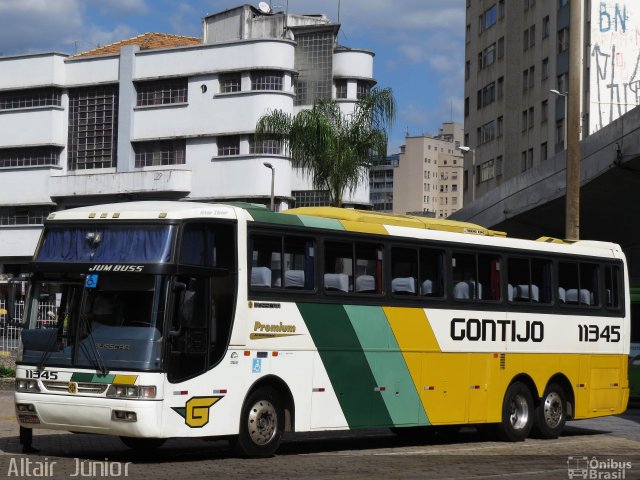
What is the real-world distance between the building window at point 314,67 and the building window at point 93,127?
9.72m

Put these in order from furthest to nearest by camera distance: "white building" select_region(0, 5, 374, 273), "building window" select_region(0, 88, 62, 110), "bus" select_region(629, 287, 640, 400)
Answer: "building window" select_region(0, 88, 62, 110)
"white building" select_region(0, 5, 374, 273)
"bus" select_region(629, 287, 640, 400)

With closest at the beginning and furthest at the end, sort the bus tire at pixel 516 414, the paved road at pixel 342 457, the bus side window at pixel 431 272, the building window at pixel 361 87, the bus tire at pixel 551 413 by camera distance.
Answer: the paved road at pixel 342 457 < the bus side window at pixel 431 272 < the bus tire at pixel 516 414 < the bus tire at pixel 551 413 < the building window at pixel 361 87

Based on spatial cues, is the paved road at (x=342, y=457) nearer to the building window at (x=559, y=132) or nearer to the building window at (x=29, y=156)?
the building window at (x=29, y=156)

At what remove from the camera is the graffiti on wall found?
66.6 m

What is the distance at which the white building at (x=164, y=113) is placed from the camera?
64500 millimetres

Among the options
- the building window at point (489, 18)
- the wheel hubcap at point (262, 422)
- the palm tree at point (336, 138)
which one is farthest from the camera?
the building window at point (489, 18)

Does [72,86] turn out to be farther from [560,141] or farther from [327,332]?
[327,332]

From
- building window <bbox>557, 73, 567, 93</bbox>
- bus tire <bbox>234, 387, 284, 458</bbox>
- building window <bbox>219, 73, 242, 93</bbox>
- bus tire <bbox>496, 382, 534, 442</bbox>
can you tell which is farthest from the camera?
building window <bbox>557, 73, 567, 93</bbox>

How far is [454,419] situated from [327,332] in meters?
3.25

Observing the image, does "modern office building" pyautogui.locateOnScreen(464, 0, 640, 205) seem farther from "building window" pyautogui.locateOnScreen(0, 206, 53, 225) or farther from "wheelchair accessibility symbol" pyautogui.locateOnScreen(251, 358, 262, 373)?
"wheelchair accessibility symbol" pyautogui.locateOnScreen(251, 358, 262, 373)

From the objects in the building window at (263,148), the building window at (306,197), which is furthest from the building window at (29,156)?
the building window at (306,197)

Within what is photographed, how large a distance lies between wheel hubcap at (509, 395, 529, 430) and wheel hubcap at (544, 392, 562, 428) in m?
0.56

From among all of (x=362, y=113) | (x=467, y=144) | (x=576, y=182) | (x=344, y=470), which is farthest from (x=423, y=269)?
(x=467, y=144)

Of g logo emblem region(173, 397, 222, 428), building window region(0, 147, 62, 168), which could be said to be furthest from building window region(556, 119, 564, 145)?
g logo emblem region(173, 397, 222, 428)
